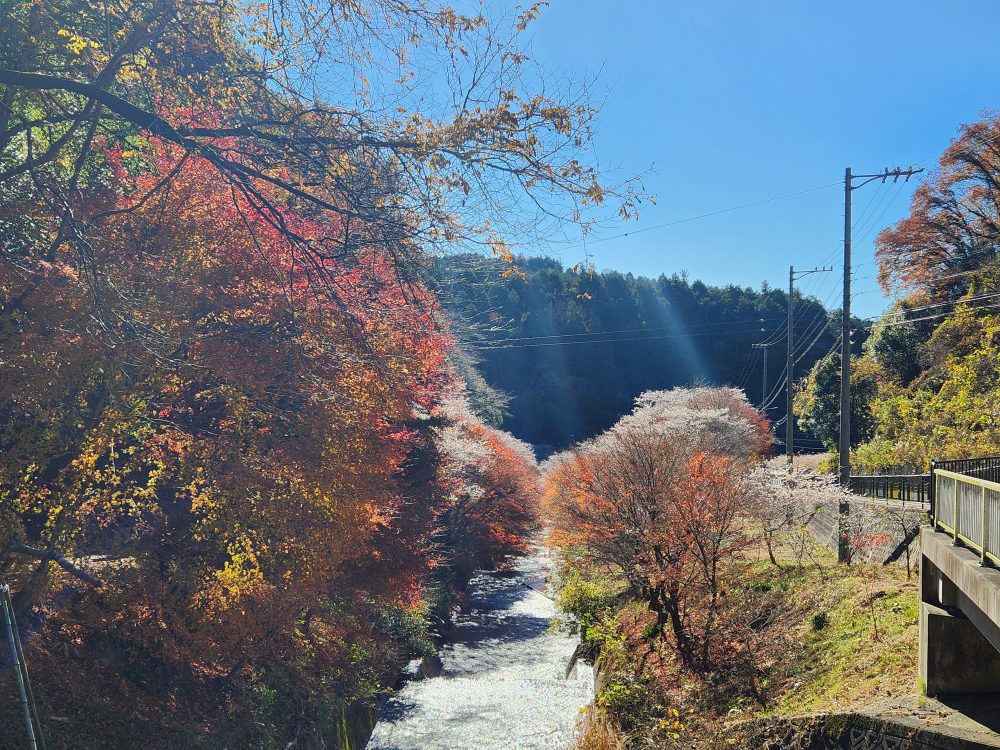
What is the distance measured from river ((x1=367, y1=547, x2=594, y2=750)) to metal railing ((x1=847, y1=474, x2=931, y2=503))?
9.12m

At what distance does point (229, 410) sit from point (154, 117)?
6.00 metres

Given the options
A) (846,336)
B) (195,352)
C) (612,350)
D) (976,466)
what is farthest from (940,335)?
(612,350)

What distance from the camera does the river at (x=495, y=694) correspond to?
1386cm

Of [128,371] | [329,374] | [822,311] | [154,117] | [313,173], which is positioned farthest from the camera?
[822,311]

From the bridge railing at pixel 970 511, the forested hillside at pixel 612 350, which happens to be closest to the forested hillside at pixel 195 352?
the bridge railing at pixel 970 511

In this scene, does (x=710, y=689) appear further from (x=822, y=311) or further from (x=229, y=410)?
(x=822, y=311)

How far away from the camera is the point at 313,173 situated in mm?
6262

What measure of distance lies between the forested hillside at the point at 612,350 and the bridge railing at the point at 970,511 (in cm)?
6491

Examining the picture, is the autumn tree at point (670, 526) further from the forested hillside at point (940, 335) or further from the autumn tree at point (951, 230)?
the autumn tree at point (951, 230)

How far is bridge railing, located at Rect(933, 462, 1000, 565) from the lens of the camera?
265 inches

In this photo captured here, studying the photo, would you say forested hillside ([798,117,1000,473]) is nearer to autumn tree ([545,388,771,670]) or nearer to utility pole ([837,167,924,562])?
utility pole ([837,167,924,562])

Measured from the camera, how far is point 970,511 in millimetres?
7609

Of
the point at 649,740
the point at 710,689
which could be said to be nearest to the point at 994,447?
the point at 710,689

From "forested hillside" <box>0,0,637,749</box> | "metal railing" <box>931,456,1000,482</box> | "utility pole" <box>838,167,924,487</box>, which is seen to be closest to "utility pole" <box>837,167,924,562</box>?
"utility pole" <box>838,167,924,487</box>
